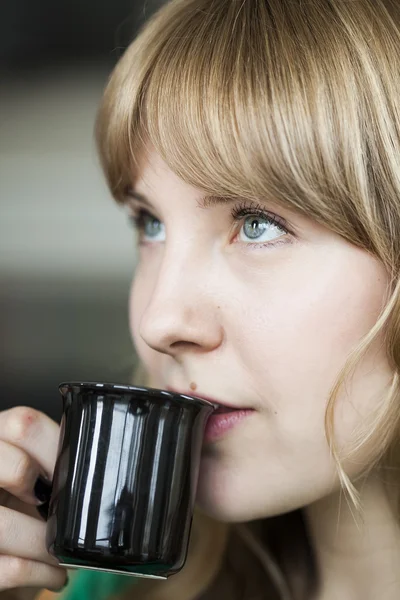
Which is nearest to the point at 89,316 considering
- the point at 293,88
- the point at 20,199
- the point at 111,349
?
the point at 111,349

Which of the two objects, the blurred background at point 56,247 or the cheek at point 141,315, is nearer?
the cheek at point 141,315

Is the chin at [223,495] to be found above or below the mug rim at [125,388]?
below

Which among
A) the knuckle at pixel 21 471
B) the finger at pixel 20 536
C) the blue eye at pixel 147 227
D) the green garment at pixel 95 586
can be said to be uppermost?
the blue eye at pixel 147 227

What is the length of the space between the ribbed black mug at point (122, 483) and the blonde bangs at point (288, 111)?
260 mm

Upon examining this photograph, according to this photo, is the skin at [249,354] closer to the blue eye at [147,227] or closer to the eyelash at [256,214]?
the eyelash at [256,214]

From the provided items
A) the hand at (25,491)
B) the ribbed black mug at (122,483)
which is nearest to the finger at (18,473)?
the hand at (25,491)

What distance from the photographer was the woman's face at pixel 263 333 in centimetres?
86

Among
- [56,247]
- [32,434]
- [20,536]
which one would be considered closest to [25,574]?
[20,536]

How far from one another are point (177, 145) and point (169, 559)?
45cm

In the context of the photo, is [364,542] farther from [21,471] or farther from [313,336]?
[21,471]

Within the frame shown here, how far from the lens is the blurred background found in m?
2.39

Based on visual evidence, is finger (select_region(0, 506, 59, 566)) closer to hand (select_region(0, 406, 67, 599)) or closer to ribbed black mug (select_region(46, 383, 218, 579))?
hand (select_region(0, 406, 67, 599))

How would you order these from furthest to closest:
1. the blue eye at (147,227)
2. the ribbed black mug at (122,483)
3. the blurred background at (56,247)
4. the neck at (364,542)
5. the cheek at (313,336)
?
the blurred background at (56,247)
the blue eye at (147,227)
the neck at (364,542)
the cheek at (313,336)
the ribbed black mug at (122,483)

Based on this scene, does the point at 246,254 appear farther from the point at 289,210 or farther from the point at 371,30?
the point at 371,30
